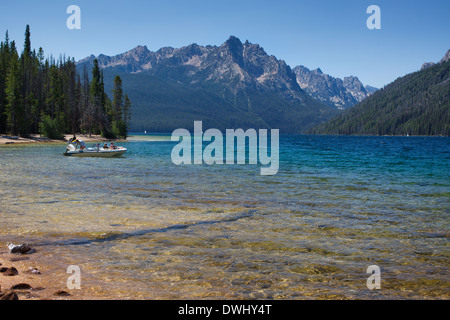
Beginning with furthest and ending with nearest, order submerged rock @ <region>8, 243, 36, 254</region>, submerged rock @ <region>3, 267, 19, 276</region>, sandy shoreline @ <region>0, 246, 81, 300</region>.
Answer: submerged rock @ <region>8, 243, 36, 254</region>
submerged rock @ <region>3, 267, 19, 276</region>
sandy shoreline @ <region>0, 246, 81, 300</region>

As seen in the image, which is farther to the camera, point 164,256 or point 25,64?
point 25,64

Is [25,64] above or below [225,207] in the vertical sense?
above

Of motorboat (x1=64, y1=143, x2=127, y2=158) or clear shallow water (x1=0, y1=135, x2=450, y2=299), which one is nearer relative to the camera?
clear shallow water (x1=0, y1=135, x2=450, y2=299)

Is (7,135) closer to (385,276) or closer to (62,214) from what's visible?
(62,214)

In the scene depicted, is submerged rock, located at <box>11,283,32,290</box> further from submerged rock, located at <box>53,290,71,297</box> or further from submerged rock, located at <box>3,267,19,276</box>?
submerged rock, located at <box>3,267,19,276</box>

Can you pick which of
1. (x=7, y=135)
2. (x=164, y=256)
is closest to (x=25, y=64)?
(x=7, y=135)

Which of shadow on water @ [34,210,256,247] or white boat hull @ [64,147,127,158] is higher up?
white boat hull @ [64,147,127,158]

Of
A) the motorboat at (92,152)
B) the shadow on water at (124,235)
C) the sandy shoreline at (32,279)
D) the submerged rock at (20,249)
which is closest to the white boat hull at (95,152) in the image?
→ the motorboat at (92,152)

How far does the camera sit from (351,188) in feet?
84.2

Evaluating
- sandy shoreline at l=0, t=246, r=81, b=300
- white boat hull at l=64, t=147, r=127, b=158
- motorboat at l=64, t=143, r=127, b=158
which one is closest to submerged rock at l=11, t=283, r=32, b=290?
sandy shoreline at l=0, t=246, r=81, b=300

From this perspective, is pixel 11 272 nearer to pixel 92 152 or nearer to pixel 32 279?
pixel 32 279

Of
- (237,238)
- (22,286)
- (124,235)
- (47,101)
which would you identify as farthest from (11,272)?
(47,101)

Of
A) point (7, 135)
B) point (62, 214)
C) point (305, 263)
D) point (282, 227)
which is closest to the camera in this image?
point (305, 263)
